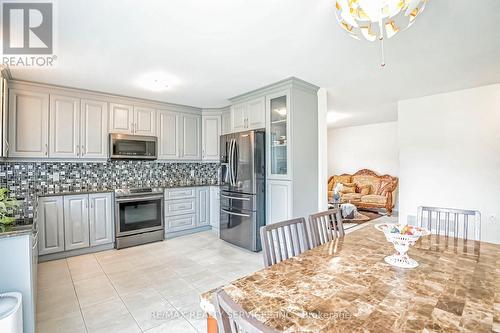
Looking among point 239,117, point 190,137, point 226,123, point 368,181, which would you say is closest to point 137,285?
point 239,117

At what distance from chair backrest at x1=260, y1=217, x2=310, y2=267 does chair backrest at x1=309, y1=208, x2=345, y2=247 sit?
0.22 ft

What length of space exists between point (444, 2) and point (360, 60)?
3.12 feet

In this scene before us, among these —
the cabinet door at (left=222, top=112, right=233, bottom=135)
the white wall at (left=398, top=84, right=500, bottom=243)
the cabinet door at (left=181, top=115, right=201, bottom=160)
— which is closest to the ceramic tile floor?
the cabinet door at (left=181, top=115, right=201, bottom=160)

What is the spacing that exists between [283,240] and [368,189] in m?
5.96

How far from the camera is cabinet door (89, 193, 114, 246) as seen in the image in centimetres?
351

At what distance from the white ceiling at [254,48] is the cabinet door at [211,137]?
1071mm

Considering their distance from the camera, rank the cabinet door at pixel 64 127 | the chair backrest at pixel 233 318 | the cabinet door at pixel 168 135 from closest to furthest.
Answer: the chair backrest at pixel 233 318 → the cabinet door at pixel 64 127 → the cabinet door at pixel 168 135

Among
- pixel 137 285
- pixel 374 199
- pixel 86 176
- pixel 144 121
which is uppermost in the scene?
pixel 144 121

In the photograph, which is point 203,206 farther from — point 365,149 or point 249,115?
point 365,149

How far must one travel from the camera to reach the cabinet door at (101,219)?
138 inches

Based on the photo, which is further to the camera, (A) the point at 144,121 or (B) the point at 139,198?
(A) the point at 144,121

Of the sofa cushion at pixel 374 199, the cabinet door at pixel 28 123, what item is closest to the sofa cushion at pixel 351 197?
the sofa cushion at pixel 374 199

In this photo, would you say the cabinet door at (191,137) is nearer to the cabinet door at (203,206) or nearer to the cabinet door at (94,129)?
the cabinet door at (203,206)

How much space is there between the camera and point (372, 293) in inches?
39.1
